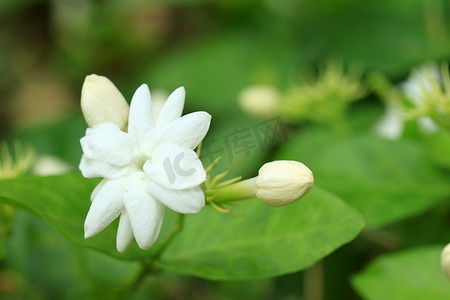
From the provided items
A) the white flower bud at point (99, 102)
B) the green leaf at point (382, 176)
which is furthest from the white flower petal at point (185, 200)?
the green leaf at point (382, 176)

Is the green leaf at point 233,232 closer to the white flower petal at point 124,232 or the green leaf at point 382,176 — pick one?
the white flower petal at point 124,232

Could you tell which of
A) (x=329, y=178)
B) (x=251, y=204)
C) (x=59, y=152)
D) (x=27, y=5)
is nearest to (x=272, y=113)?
(x=329, y=178)

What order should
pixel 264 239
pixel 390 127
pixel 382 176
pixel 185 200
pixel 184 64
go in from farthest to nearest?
pixel 184 64, pixel 390 127, pixel 382 176, pixel 264 239, pixel 185 200

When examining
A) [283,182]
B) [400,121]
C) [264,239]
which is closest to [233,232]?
[264,239]

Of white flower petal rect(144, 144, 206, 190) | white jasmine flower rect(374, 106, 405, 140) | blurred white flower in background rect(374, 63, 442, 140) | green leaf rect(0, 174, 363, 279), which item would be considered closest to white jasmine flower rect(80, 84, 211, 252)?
white flower petal rect(144, 144, 206, 190)

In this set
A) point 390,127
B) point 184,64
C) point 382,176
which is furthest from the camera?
point 184,64

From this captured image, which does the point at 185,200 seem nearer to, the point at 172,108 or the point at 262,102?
the point at 172,108
